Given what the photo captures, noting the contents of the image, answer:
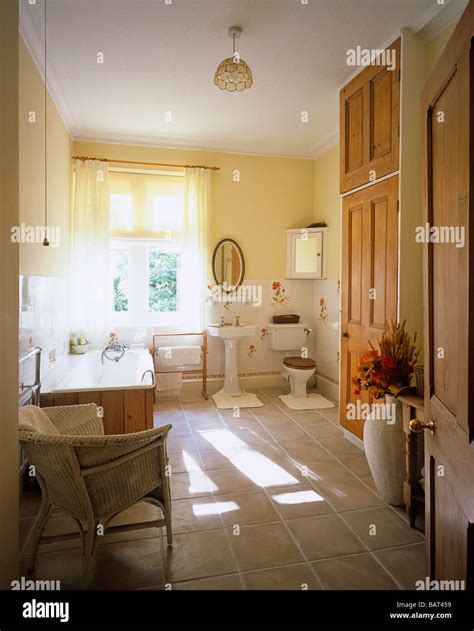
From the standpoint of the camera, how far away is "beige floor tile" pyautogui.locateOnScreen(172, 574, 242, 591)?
1753 mm

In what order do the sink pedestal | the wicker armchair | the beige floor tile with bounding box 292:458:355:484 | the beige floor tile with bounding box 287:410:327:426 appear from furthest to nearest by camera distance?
the sink pedestal < the beige floor tile with bounding box 287:410:327:426 < the beige floor tile with bounding box 292:458:355:484 < the wicker armchair

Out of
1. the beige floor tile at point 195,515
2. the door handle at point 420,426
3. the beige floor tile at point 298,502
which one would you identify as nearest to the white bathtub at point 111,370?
the beige floor tile at point 195,515

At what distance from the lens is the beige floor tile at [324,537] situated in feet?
6.55

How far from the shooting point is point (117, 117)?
13.4ft

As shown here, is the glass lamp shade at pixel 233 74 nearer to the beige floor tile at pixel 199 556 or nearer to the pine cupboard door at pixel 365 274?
the pine cupboard door at pixel 365 274

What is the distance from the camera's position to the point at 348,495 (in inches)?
100

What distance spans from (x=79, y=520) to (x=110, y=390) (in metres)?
1.26

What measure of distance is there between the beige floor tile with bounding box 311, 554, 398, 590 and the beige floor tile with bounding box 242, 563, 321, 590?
0.17 feet

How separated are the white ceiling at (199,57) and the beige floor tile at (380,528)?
318cm

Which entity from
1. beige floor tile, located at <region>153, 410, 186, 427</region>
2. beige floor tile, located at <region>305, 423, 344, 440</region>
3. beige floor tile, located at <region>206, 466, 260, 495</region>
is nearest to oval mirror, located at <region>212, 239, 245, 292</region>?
beige floor tile, located at <region>153, 410, 186, 427</region>

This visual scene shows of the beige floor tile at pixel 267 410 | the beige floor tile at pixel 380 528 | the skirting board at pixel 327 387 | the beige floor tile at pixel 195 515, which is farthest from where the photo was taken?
the skirting board at pixel 327 387

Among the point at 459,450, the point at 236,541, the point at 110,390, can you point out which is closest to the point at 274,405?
the point at 110,390

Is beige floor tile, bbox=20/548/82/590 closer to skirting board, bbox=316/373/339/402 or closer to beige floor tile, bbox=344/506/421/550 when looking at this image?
beige floor tile, bbox=344/506/421/550

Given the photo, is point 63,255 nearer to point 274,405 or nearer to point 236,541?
point 274,405
